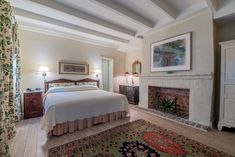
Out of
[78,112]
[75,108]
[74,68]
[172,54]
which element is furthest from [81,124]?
[172,54]

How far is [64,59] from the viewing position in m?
4.79

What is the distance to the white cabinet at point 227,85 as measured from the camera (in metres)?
2.62

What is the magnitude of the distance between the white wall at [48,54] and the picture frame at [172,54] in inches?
106

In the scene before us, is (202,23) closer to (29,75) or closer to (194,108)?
(194,108)

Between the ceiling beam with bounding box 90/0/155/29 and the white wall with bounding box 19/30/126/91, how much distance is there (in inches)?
107

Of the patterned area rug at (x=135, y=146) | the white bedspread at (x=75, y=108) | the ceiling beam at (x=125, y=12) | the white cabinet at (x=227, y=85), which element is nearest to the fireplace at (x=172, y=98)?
the white cabinet at (x=227, y=85)

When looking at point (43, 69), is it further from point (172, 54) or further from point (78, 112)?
point (172, 54)

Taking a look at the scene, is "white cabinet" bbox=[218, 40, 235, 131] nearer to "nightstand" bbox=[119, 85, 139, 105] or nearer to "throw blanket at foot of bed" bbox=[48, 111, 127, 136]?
"throw blanket at foot of bed" bbox=[48, 111, 127, 136]

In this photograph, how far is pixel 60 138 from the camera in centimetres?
247

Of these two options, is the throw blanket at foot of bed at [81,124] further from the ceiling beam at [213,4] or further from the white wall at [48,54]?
the ceiling beam at [213,4]

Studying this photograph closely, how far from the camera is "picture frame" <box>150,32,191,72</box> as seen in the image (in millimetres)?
3352

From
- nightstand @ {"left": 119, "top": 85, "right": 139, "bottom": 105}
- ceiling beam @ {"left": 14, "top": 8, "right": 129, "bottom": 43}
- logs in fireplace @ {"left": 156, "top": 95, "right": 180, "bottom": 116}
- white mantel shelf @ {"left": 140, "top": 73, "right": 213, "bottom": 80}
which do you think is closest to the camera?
white mantel shelf @ {"left": 140, "top": 73, "right": 213, "bottom": 80}

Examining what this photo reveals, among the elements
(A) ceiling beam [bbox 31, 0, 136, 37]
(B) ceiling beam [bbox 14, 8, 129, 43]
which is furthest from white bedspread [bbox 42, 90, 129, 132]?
(B) ceiling beam [bbox 14, 8, 129, 43]

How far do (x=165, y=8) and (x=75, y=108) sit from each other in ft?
10.7
